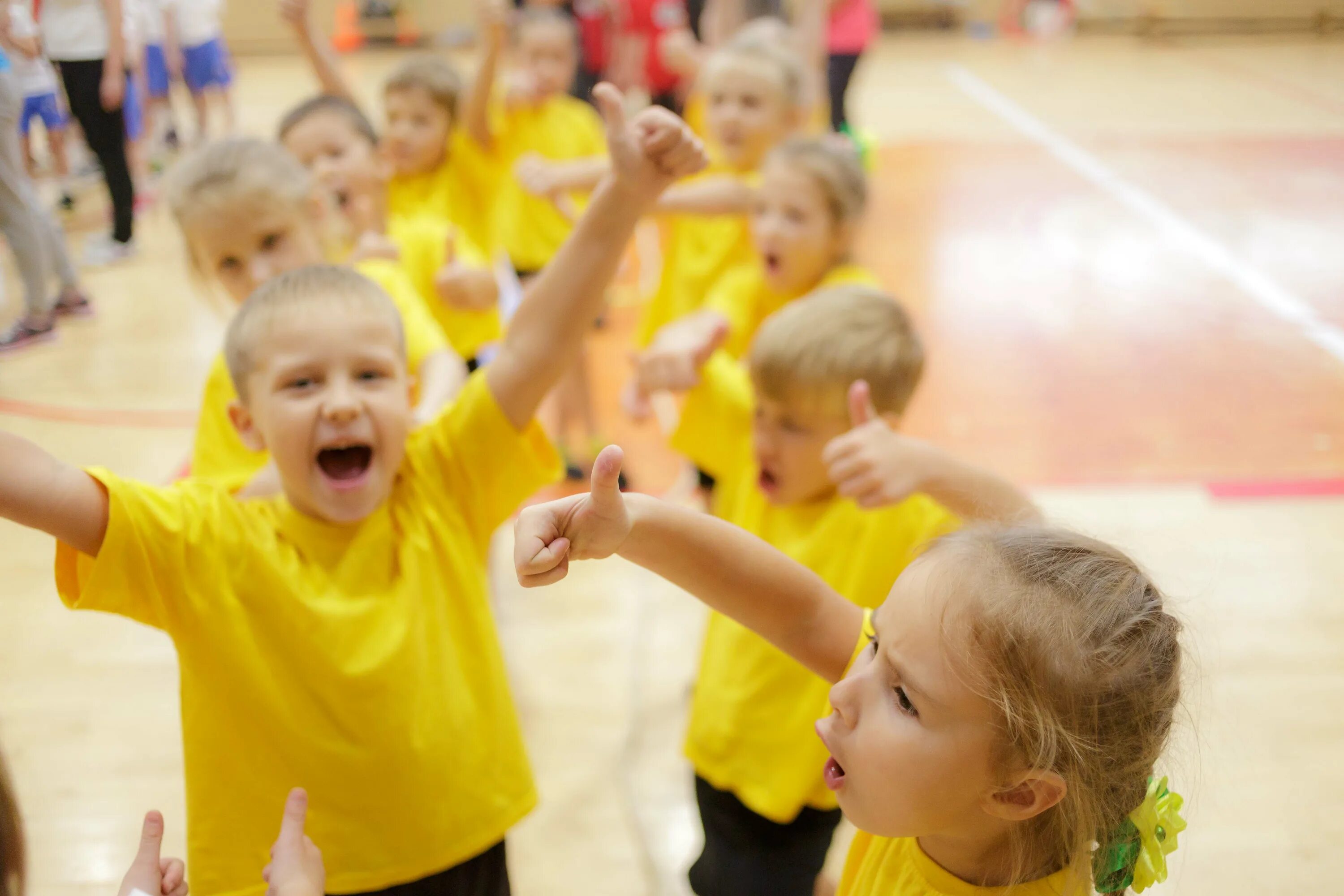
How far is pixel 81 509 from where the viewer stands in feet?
3.42

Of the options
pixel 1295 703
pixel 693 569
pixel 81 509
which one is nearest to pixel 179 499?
pixel 81 509

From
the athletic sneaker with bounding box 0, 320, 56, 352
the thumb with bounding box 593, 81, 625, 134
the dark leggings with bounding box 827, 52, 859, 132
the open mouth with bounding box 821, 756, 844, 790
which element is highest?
the thumb with bounding box 593, 81, 625, 134

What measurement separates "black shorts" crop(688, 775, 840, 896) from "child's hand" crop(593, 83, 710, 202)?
31.4 inches

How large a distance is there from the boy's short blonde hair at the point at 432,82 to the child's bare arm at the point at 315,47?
12 centimetres

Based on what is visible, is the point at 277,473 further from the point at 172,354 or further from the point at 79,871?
the point at 172,354

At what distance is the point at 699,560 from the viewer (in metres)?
0.98

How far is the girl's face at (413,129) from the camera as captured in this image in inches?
103

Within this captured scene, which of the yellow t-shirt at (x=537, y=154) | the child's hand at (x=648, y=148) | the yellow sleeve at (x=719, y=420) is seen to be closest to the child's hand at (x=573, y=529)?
the child's hand at (x=648, y=148)

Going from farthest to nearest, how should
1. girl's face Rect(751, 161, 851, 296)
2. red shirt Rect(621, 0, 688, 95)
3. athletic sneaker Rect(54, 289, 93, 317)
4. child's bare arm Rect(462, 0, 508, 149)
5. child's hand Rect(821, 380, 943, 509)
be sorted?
1. red shirt Rect(621, 0, 688, 95)
2. child's bare arm Rect(462, 0, 508, 149)
3. girl's face Rect(751, 161, 851, 296)
4. athletic sneaker Rect(54, 289, 93, 317)
5. child's hand Rect(821, 380, 943, 509)

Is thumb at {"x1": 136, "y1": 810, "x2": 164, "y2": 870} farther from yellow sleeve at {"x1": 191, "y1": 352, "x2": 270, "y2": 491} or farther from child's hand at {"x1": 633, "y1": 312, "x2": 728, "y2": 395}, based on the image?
child's hand at {"x1": 633, "y1": 312, "x2": 728, "y2": 395}

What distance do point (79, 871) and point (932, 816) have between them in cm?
125

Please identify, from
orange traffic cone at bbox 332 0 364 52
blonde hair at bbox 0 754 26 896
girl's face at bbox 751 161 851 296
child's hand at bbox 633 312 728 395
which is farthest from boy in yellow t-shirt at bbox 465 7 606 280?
orange traffic cone at bbox 332 0 364 52

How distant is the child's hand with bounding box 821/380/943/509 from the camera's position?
1.17 metres

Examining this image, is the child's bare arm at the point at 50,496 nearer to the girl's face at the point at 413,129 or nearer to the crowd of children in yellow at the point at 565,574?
the crowd of children in yellow at the point at 565,574
